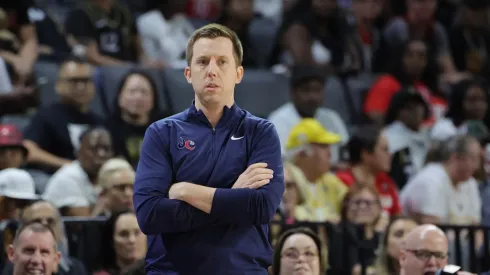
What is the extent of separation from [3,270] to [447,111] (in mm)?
5637

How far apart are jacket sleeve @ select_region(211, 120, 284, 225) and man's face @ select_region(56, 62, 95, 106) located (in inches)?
187

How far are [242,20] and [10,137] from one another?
132 inches

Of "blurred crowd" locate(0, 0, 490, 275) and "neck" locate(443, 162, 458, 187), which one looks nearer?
"blurred crowd" locate(0, 0, 490, 275)

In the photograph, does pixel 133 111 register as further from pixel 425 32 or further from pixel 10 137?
pixel 425 32

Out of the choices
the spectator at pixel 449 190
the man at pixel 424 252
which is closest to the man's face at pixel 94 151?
the spectator at pixel 449 190

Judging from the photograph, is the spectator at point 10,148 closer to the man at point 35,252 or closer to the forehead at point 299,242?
the man at point 35,252

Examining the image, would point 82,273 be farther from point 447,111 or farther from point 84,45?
point 447,111

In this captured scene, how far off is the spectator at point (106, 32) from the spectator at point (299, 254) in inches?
157

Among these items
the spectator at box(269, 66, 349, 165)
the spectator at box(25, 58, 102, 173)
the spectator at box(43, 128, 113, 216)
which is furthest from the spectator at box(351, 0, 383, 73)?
the spectator at box(43, 128, 113, 216)

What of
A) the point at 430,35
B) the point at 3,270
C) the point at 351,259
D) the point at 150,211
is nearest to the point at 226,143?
the point at 150,211

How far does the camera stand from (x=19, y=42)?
9.04m

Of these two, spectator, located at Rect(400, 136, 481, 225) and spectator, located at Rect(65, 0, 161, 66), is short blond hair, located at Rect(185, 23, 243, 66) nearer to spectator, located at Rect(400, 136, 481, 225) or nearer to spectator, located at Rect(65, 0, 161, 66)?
spectator, located at Rect(400, 136, 481, 225)

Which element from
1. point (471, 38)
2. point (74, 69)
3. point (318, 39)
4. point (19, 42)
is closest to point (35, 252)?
point (74, 69)

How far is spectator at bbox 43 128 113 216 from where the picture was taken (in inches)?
287
